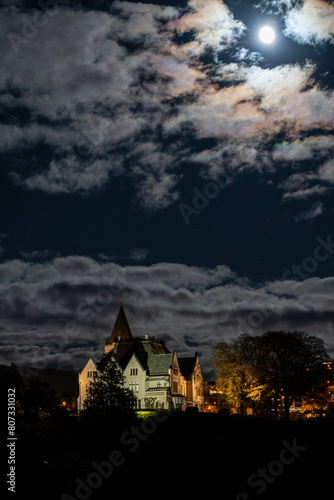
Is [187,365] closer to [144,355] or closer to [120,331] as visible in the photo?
[144,355]

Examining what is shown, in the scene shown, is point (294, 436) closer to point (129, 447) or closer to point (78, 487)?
point (129, 447)

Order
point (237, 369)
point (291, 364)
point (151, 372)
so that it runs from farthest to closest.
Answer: point (151, 372)
point (237, 369)
point (291, 364)

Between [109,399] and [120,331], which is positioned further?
[120,331]

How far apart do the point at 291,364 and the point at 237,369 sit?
12236 mm

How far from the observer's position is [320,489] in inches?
1606

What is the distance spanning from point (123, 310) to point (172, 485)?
3470 inches

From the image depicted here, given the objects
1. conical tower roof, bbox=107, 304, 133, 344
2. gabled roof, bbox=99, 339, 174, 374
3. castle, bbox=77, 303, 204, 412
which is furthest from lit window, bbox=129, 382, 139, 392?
conical tower roof, bbox=107, 304, 133, 344

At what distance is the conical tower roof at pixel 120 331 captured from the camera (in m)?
130

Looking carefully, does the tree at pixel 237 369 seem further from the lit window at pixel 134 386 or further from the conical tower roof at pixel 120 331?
the conical tower roof at pixel 120 331

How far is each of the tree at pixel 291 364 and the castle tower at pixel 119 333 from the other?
158 feet

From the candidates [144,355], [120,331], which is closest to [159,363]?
[144,355]

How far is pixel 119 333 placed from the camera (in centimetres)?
13025

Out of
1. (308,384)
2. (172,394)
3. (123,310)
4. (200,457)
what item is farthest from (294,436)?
(123,310)

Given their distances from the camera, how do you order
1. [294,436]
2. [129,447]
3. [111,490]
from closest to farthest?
[111,490]
[294,436]
[129,447]
